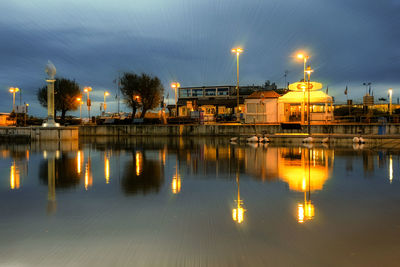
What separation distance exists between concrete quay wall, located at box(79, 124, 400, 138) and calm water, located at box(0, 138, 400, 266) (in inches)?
846

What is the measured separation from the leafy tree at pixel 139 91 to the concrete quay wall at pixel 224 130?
1549cm

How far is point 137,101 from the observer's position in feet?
210

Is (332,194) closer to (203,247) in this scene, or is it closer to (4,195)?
(203,247)

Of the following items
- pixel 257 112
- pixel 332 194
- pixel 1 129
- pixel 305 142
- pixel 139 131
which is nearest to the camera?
pixel 332 194

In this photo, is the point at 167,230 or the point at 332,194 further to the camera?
the point at 332,194

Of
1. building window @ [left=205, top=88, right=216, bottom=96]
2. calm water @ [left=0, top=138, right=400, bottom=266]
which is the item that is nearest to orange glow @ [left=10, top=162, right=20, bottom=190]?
calm water @ [left=0, top=138, right=400, bottom=266]

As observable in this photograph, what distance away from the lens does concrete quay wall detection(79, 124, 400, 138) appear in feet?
116

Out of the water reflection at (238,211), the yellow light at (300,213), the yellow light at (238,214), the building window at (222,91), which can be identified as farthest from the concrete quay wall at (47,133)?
the building window at (222,91)

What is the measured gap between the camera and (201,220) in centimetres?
599

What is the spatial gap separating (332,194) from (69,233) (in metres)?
5.99

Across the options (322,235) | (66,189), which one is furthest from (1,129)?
(322,235)

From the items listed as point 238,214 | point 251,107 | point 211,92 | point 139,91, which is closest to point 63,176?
point 238,214

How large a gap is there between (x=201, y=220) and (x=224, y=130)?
3565cm

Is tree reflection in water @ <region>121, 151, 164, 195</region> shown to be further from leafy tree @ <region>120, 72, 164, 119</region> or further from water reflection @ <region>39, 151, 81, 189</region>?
leafy tree @ <region>120, 72, 164, 119</region>
